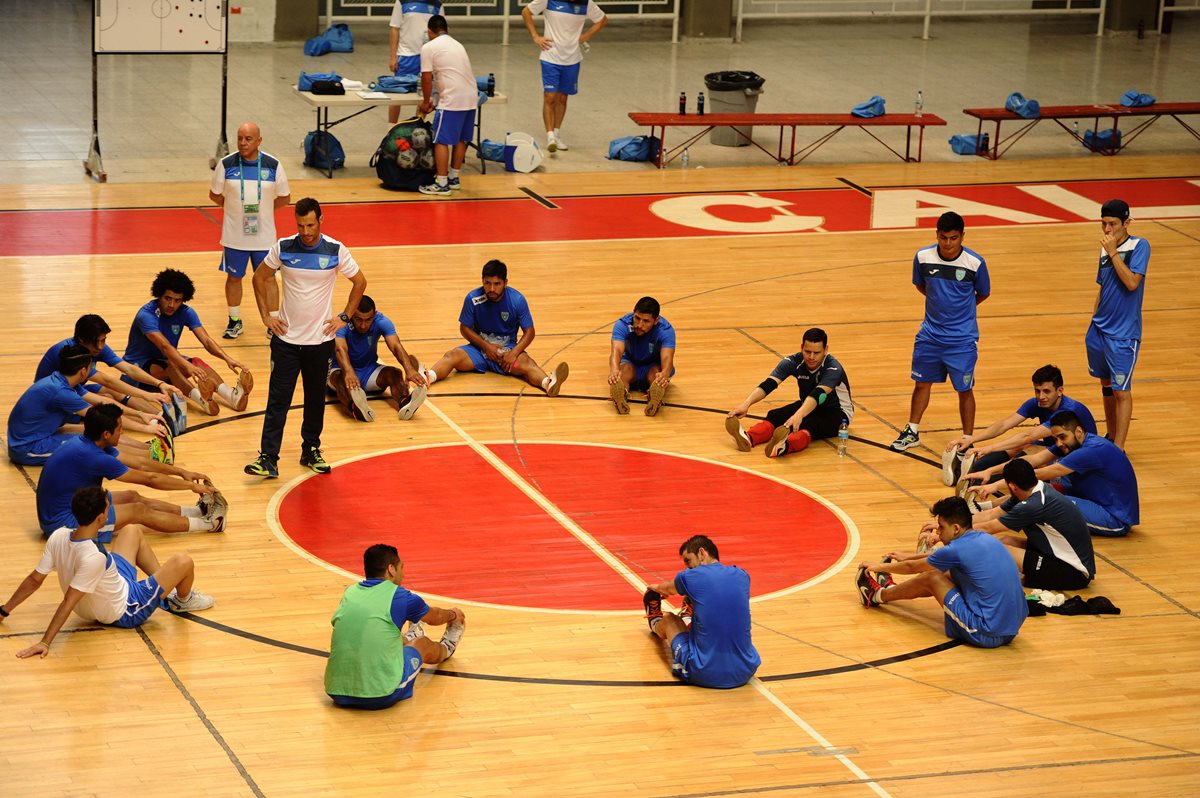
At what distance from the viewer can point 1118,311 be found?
13828 mm

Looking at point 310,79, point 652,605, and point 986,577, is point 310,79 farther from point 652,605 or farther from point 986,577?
point 986,577

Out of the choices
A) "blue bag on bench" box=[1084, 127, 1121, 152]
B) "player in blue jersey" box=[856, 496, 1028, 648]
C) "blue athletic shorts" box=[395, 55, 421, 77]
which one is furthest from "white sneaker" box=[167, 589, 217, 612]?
"blue bag on bench" box=[1084, 127, 1121, 152]

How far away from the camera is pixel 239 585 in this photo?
11117mm

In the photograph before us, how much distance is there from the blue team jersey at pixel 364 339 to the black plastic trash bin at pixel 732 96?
1138 centimetres

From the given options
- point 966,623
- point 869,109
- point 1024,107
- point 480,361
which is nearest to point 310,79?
point 480,361

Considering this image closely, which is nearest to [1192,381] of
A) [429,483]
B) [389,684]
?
[429,483]

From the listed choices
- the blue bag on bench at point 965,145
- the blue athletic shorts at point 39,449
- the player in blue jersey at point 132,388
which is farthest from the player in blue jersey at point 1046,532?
the blue bag on bench at point 965,145

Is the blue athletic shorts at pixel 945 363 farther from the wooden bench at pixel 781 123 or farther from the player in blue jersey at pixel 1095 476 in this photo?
the wooden bench at pixel 781 123

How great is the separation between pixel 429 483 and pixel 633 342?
9.15 ft

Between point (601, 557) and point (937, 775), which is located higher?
point (601, 557)

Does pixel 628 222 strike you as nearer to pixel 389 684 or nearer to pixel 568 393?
pixel 568 393

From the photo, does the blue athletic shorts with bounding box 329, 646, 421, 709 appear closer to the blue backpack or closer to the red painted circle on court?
the red painted circle on court

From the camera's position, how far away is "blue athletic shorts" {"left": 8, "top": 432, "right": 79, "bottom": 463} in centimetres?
1266

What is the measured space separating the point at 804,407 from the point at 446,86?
8.77 m
